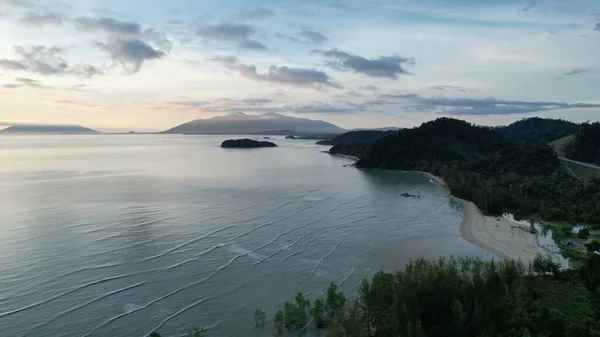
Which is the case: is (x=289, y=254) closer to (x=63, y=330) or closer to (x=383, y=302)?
(x=383, y=302)

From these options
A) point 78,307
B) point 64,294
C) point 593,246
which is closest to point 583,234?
point 593,246

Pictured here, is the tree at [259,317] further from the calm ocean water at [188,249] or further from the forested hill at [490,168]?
the forested hill at [490,168]

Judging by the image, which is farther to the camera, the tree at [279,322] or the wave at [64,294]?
the wave at [64,294]

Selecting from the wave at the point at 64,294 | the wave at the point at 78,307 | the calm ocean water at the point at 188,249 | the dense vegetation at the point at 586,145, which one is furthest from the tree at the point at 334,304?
the dense vegetation at the point at 586,145

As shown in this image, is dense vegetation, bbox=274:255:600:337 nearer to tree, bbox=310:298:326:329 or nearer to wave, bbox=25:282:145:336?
tree, bbox=310:298:326:329

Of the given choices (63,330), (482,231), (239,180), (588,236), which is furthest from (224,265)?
(239,180)

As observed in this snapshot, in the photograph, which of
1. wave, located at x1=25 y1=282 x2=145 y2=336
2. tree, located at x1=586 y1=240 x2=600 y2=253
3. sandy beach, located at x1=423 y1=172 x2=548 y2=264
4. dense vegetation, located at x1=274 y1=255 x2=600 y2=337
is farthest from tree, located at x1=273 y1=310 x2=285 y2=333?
tree, located at x1=586 y1=240 x2=600 y2=253

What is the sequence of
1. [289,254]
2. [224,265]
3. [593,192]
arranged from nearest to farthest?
[224,265] → [289,254] → [593,192]
